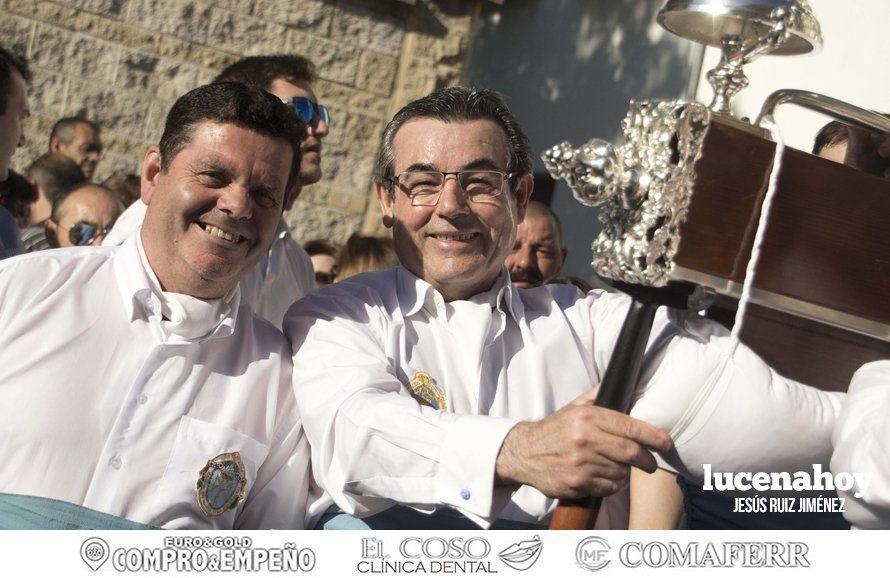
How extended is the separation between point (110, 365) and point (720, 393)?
4.48 ft

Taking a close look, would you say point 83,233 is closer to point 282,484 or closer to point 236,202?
point 236,202

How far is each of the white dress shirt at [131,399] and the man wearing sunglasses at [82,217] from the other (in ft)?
6.17

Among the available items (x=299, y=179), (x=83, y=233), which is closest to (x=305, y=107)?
(x=299, y=179)

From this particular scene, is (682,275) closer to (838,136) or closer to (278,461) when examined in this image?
(838,136)

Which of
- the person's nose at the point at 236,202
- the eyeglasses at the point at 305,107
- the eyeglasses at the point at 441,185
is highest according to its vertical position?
the eyeglasses at the point at 305,107

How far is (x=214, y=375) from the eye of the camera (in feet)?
8.90

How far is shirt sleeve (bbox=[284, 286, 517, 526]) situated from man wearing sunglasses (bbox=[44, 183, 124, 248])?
82.5 inches

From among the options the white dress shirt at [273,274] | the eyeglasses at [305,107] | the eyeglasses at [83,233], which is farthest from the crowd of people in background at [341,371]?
the eyeglasses at [83,233]

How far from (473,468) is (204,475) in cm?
72

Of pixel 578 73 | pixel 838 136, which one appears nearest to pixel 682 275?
pixel 838 136

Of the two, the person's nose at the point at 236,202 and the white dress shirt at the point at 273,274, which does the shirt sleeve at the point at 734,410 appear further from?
the white dress shirt at the point at 273,274

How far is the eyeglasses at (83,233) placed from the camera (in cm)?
456

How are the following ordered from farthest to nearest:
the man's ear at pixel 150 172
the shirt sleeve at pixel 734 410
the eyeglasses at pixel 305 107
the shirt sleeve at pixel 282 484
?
the eyeglasses at pixel 305 107
the man's ear at pixel 150 172
the shirt sleeve at pixel 282 484
the shirt sleeve at pixel 734 410

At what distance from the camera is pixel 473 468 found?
7.13ft
